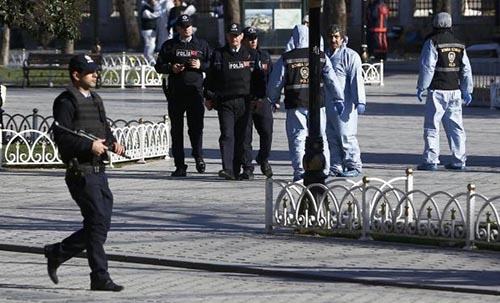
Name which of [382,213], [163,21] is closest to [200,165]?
[382,213]

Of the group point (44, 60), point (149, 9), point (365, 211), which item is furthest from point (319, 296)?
point (149, 9)

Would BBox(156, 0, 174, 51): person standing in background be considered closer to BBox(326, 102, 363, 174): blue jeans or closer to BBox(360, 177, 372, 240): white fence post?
BBox(326, 102, 363, 174): blue jeans

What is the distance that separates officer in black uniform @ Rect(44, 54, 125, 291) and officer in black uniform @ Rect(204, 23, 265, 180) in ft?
23.0

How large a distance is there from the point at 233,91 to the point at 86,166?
284 inches

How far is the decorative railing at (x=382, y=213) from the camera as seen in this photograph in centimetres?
1396

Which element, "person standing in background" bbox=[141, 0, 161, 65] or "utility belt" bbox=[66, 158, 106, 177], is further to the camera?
"person standing in background" bbox=[141, 0, 161, 65]

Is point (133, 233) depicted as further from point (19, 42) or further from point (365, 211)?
point (19, 42)

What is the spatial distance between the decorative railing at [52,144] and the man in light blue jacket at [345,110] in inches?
112

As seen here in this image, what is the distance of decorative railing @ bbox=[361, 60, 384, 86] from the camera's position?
39.2 metres

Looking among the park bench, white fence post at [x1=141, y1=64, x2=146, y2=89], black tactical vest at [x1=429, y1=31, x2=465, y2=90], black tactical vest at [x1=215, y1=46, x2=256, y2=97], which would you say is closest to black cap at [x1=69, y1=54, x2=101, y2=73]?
black tactical vest at [x1=215, y1=46, x2=256, y2=97]

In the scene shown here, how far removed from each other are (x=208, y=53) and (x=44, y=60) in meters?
18.1

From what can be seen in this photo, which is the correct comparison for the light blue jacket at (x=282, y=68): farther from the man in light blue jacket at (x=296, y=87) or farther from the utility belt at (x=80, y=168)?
the utility belt at (x=80, y=168)

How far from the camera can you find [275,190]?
17859 mm

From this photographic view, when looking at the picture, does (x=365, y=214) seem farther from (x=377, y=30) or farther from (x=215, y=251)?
(x=377, y=30)
